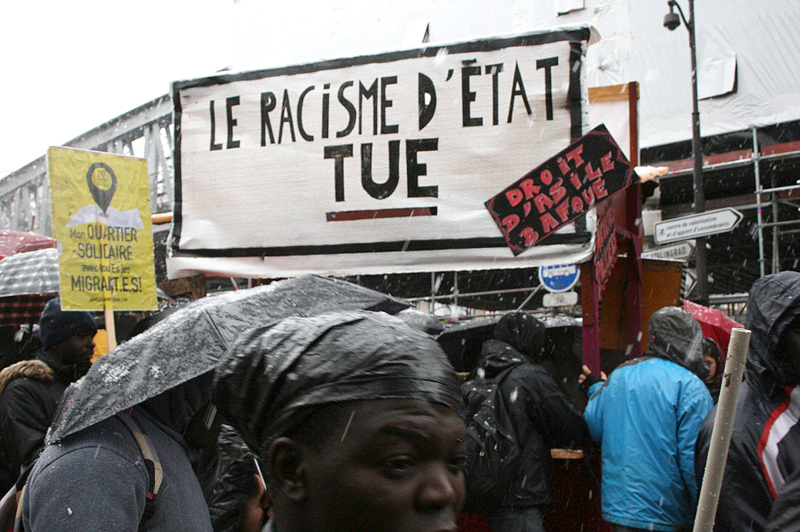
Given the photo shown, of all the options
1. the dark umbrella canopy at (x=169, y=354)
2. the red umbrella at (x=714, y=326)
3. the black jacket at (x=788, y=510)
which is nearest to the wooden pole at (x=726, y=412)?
the black jacket at (x=788, y=510)

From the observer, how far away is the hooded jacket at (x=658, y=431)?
4.25 metres

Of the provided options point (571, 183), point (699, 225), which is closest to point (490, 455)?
point (571, 183)

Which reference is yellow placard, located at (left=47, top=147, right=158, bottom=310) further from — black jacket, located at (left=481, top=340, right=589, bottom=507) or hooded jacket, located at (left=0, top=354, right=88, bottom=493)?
black jacket, located at (left=481, top=340, right=589, bottom=507)

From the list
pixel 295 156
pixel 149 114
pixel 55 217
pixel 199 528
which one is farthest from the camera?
pixel 149 114

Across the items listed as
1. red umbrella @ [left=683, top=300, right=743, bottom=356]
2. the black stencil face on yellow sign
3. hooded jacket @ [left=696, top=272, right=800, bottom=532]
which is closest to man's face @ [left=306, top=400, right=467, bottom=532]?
hooded jacket @ [left=696, top=272, right=800, bottom=532]

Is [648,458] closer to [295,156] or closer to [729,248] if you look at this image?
[295,156]

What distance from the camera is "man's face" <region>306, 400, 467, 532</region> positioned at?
113 centimetres

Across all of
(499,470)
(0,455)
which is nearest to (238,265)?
(0,455)

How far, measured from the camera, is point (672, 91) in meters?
20.2

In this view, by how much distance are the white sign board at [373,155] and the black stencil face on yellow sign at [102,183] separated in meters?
0.50

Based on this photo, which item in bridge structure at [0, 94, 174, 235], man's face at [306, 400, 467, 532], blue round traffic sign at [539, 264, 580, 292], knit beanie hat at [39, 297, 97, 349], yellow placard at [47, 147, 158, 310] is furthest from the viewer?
bridge structure at [0, 94, 174, 235]

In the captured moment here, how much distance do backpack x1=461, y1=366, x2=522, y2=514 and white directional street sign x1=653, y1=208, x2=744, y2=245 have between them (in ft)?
23.1

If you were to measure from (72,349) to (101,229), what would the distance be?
2.86ft

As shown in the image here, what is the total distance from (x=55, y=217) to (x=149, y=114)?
8923mm
